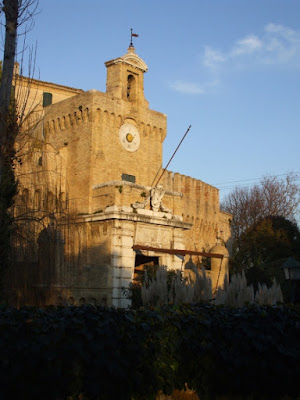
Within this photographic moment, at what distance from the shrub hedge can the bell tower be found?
1962 centimetres

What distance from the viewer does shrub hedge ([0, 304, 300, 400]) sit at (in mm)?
6367

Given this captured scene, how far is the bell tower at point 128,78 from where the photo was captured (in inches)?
1074

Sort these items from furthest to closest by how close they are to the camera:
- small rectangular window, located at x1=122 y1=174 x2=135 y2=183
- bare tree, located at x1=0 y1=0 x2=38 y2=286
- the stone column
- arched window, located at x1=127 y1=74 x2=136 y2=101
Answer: arched window, located at x1=127 y1=74 x2=136 y2=101 → small rectangular window, located at x1=122 y1=174 x2=135 y2=183 → the stone column → bare tree, located at x1=0 y1=0 x2=38 y2=286

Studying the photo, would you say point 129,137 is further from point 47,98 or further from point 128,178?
point 47,98

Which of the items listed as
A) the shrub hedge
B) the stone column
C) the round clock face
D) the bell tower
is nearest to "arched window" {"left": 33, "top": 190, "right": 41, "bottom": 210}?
the stone column

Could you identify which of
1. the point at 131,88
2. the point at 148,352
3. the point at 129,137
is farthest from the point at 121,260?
the point at 148,352

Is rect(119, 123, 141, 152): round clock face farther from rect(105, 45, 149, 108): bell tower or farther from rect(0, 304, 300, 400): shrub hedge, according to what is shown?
rect(0, 304, 300, 400): shrub hedge

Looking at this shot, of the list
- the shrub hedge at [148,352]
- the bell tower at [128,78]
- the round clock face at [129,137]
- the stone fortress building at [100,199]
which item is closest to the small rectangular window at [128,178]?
the stone fortress building at [100,199]

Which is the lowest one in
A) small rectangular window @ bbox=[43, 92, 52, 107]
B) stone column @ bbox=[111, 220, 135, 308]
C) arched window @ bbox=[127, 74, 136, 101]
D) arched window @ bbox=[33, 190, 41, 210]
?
stone column @ bbox=[111, 220, 135, 308]

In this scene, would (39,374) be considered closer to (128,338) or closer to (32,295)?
(128,338)

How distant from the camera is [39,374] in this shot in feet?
20.9

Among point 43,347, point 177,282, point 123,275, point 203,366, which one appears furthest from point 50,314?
point 123,275

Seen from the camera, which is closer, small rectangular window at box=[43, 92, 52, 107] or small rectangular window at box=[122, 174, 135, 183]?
small rectangular window at box=[122, 174, 135, 183]

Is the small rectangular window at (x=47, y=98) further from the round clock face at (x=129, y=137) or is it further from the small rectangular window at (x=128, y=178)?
the small rectangular window at (x=128, y=178)
